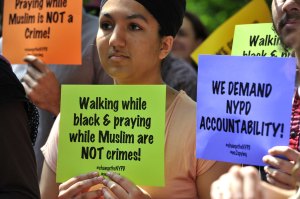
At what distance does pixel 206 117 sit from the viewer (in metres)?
3.00

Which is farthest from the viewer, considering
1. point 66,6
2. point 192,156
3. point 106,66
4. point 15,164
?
point 66,6

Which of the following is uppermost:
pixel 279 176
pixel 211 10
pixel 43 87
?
Result: pixel 211 10

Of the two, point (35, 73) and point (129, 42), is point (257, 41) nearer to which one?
point (129, 42)

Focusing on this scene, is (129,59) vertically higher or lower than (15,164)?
higher

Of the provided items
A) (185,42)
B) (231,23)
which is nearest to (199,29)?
(185,42)

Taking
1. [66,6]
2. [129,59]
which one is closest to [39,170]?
[66,6]

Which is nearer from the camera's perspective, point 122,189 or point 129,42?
point 122,189

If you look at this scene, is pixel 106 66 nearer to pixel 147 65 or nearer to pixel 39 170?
pixel 147 65

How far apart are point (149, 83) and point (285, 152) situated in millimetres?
792

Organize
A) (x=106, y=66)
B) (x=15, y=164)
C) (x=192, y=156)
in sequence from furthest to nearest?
(x=106, y=66) → (x=192, y=156) → (x=15, y=164)

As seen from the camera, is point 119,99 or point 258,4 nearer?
point 119,99

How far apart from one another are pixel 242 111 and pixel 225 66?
0.60 feet

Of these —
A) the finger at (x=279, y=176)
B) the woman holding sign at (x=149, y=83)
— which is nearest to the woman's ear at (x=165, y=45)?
the woman holding sign at (x=149, y=83)

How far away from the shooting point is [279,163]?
272 cm
